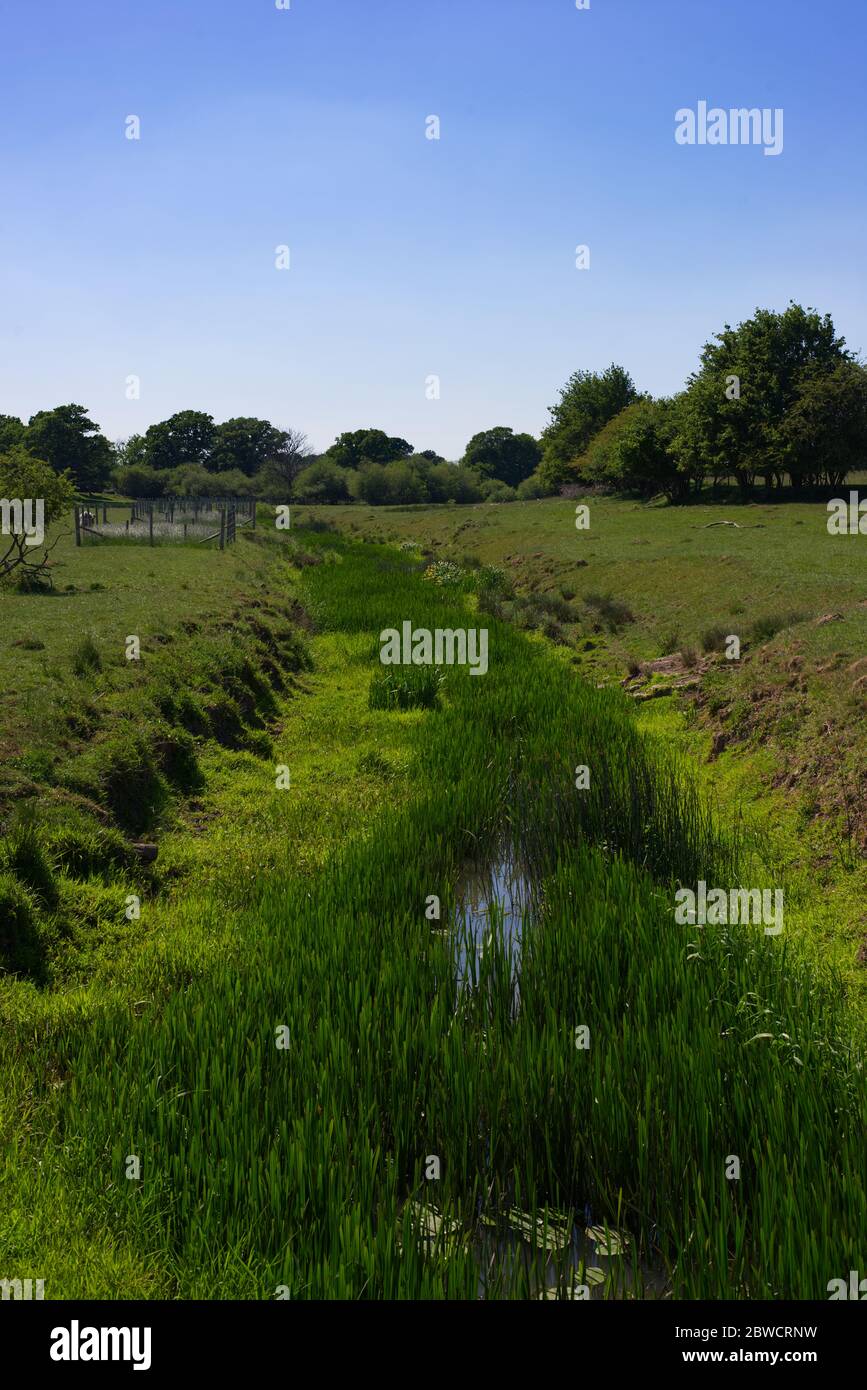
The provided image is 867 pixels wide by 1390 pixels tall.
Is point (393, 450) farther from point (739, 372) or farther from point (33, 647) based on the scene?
point (33, 647)

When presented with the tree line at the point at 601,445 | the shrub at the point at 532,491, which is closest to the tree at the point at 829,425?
the tree line at the point at 601,445

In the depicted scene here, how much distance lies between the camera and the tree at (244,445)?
12950 cm

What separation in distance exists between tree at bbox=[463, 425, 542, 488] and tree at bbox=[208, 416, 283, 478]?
106ft

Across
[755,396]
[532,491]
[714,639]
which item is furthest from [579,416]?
[714,639]

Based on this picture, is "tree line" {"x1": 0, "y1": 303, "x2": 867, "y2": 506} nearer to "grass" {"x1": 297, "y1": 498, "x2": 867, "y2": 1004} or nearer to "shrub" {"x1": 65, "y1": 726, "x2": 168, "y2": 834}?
"grass" {"x1": 297, "y1": 498, "x2": 867, "y2": 1004}

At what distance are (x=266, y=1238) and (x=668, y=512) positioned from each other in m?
52.1

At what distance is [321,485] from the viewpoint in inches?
4151

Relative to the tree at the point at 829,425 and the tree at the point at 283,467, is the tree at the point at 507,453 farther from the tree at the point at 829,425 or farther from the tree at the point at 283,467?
the tree at the point at 829,425

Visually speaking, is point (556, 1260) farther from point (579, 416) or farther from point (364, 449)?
point (364, 449)

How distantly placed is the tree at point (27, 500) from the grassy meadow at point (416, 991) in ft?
23.7

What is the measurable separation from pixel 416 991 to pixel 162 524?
35.1m

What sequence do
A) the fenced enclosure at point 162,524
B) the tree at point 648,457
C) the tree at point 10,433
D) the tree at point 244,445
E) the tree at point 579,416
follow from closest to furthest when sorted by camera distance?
the fenced enclosure at point 162,524, the tree at point 648,457, the tree at point 579,416, the tree at point 10,433, the tree at point 244,445

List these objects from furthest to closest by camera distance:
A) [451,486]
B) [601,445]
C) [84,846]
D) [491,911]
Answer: [451,486] < [601,445] < [84,846] < [491,911]

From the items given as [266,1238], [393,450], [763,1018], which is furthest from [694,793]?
[393,450]
